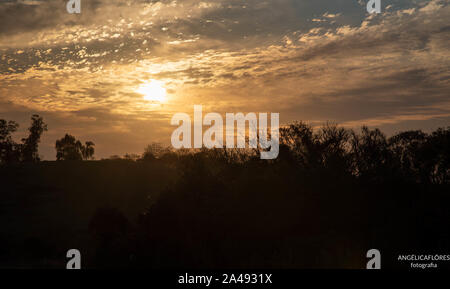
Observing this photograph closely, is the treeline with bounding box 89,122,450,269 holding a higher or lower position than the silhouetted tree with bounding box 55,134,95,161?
lower

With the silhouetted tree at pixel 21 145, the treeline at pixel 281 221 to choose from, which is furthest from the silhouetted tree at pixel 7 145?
the treeline at pixel 281 221

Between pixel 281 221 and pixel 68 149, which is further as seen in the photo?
pixel 68 149

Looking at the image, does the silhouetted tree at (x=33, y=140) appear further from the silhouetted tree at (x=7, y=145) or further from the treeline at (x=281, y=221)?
the treeline at (x=281, y=221)

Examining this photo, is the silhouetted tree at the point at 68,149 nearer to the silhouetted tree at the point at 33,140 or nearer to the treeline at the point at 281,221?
the silhouetted tree at the point at 33,140

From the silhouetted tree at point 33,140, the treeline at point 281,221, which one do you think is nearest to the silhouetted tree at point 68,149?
the silhouetted tree at point 33,140

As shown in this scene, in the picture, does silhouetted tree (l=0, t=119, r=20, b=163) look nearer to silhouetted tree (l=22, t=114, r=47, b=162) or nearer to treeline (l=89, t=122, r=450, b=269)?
silhouetted tree (l=22, t=114, r=47, b=162)

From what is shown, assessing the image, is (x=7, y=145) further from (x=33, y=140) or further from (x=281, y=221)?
(x=281, y=221)

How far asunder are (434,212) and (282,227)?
9546mm

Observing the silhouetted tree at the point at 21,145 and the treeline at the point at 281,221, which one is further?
the silhouetted tree at the point at 21,145

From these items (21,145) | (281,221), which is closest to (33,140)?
(21,145)

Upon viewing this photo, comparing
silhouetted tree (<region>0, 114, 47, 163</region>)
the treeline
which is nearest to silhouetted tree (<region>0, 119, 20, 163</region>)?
silhouetted tree (<region>0, 114, 47, 163</region>)

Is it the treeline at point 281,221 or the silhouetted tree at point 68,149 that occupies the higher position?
the silhouetted tree at point 68,149
